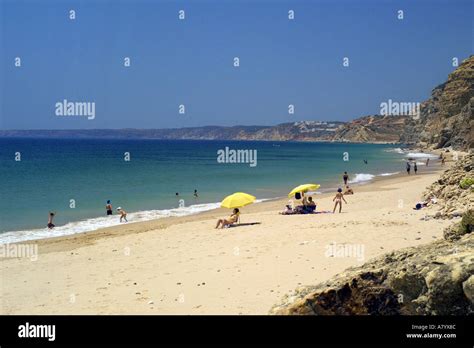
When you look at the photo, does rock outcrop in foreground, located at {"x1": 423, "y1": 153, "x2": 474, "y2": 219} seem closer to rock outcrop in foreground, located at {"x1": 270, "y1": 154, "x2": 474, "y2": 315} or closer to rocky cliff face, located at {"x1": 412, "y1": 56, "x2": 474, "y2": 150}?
rock outcrop in foreground, located at {"x1": 270, "y1": 154, "x2": 474, "y2": 315}

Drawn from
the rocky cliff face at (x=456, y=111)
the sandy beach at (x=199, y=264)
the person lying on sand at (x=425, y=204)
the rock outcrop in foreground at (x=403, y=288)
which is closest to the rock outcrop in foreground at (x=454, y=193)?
the person lying on sand at (x=425, y=204)

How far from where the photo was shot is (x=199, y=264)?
39.0ft

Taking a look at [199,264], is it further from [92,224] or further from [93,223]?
[93,223]

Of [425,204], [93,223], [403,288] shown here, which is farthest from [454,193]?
[93,223]

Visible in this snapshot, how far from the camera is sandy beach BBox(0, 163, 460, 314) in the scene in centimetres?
895

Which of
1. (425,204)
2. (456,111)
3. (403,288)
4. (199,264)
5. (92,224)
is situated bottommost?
(92,224)

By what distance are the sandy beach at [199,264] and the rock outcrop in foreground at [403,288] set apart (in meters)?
3.26

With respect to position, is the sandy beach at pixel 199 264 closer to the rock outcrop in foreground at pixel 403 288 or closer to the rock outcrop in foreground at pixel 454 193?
the rock outcrop in foreground at pixel 454 193

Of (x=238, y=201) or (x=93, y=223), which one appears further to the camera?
(x=93, y=223)

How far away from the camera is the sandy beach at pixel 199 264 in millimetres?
8945

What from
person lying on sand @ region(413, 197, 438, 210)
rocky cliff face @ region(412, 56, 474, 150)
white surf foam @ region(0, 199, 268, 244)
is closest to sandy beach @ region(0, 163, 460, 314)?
person lying on sand @ region(413, 197, 438, 210)

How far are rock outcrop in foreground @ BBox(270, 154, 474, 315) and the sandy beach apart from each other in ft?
10.7

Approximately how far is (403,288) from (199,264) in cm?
827
